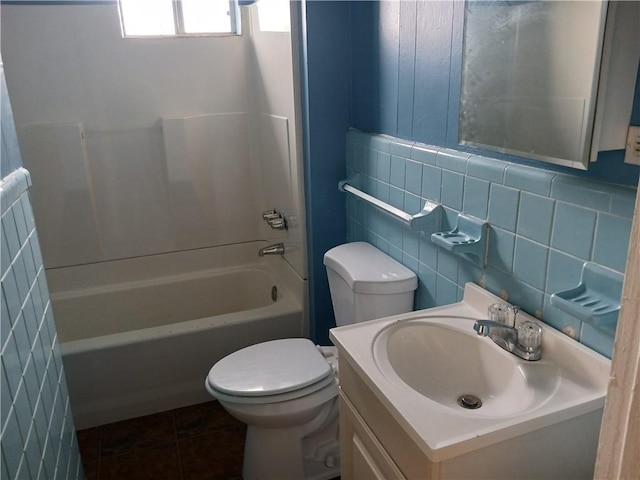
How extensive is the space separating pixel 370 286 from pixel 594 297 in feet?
2.42

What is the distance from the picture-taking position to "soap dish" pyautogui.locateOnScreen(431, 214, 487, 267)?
136cm

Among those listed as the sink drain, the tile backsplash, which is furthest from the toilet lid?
the sink drain

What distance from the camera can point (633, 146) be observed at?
0.94 m

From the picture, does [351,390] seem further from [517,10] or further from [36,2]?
[36,2]

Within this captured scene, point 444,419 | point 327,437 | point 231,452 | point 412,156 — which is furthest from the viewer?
point 231,452

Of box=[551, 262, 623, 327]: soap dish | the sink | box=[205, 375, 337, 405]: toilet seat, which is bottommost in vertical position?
box=[205, 375, 337, 405]: toilet seat

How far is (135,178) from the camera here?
2635 millimetres

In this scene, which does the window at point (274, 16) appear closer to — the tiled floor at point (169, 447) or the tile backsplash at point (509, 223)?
the tile backsplash at point (509, 223)

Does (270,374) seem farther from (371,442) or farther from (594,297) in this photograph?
(594,297)

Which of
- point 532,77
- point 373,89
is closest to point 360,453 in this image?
point 532,77

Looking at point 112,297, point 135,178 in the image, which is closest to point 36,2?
point 135,178

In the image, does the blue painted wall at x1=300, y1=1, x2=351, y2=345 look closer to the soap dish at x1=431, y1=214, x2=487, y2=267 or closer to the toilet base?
the toilet base

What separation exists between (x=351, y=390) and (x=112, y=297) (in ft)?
6.05

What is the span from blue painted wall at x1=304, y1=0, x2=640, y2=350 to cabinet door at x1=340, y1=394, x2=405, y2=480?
523mm
